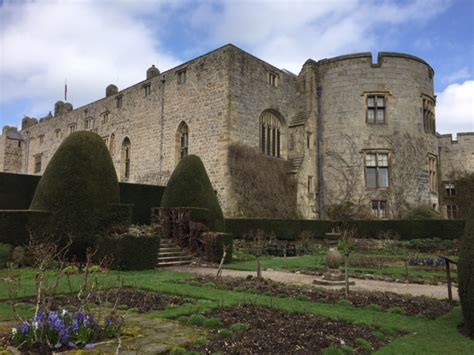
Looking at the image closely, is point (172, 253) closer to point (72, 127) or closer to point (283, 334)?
point (283, 334)

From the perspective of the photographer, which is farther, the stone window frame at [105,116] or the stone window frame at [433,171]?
the stone window frame at [105,116]

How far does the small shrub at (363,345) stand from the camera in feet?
15.3

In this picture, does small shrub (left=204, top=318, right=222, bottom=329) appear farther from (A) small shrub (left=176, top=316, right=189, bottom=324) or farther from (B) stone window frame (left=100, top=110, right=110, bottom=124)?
(B) stone window frame (left=100, top=110, right=110, bottom=124)

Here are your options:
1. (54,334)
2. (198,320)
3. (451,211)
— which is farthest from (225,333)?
(451,211)

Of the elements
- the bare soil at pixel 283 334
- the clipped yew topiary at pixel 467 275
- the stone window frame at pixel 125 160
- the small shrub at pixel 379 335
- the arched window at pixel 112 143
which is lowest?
the small shrub at pixel 379 335

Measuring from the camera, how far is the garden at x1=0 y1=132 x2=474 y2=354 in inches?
178

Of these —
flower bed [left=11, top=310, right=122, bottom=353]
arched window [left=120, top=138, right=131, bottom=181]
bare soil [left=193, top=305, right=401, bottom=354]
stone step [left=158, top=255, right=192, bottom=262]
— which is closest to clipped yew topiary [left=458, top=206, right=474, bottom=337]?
bare soil [left=193, top=305, right=401, bottom=354]

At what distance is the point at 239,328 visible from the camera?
17.0ft

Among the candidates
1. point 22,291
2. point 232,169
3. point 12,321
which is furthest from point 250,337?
point 232,169

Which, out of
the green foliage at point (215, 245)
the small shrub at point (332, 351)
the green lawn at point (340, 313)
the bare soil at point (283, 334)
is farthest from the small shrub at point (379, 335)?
the green foliage at point (215, 245)

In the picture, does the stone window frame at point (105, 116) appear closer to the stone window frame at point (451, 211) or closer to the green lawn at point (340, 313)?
the green lawn at point (340, 313)

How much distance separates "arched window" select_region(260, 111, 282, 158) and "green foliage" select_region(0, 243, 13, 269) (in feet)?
47.9

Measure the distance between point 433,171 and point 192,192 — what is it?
16.5 m

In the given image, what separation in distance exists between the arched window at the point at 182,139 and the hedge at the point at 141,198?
455cm
